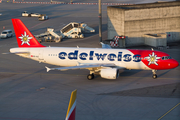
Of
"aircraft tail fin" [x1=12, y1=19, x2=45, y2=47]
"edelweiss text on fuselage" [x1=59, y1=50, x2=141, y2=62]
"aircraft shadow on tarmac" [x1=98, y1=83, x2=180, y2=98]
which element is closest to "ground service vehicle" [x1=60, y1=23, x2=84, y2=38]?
"aircraft tail fin" [x1=12, y1=19, x2=45, y2=47]

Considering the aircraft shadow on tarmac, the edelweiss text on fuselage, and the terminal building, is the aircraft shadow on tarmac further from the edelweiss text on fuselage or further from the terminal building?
the terminal building

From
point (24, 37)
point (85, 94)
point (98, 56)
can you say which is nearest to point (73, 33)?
point (24, 37)

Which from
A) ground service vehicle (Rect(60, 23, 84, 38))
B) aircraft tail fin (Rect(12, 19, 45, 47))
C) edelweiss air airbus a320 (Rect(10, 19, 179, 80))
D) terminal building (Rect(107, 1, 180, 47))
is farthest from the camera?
ground service vehicle (Rect(60, 23, 84, 38))

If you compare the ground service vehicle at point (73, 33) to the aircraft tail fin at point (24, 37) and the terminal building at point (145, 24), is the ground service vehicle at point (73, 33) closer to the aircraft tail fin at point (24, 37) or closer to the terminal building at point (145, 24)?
the terminal building at point (145, 24)

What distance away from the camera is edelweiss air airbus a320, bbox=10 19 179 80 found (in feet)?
124

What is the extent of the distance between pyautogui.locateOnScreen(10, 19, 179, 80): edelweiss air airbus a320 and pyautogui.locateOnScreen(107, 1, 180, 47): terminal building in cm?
2124

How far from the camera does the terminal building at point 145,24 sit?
2370 inches

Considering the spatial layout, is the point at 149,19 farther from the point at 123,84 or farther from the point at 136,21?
the point at 123,84

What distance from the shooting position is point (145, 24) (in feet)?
203

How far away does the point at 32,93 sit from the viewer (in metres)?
34.0

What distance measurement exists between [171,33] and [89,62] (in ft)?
107

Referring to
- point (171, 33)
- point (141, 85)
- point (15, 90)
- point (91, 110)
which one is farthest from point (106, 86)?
point (171, 33)

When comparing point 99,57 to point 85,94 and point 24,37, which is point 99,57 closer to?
point 85,94

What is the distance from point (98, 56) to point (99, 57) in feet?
0.67
